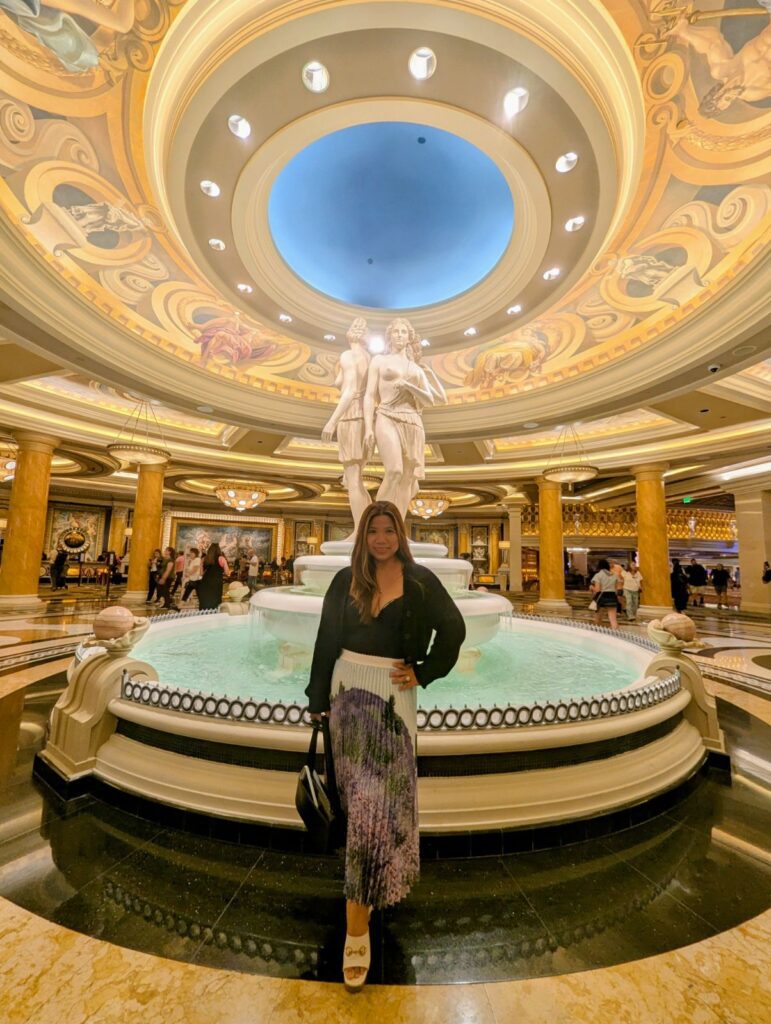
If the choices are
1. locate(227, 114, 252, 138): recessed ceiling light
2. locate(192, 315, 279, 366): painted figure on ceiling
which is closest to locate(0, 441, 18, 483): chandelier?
locate(192, 315, 279, 366): painted figure on ceiling

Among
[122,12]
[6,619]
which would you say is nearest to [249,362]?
[122,12]

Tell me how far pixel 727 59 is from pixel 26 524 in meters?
12.8

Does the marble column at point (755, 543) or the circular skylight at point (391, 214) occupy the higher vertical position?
the circular skylight at point (391, 214)

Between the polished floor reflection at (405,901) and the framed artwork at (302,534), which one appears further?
the framed artwork at (302,534)

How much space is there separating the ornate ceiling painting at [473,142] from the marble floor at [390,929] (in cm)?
465

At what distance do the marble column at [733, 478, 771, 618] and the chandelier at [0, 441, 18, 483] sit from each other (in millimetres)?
21305

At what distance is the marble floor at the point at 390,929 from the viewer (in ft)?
3.58

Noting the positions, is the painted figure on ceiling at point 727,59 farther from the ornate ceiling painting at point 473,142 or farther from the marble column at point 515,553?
the marble column at point 515,553

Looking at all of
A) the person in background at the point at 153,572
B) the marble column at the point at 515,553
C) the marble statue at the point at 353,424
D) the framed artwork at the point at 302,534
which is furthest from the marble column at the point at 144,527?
the marble column at the point at 515,553

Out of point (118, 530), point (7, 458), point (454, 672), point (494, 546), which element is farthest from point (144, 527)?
point (494, 546)

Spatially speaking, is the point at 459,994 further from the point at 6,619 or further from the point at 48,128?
the point at 6,619

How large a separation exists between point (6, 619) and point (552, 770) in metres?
9.49

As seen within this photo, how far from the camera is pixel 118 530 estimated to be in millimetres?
20359

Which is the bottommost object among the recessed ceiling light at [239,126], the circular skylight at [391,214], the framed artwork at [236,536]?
the framed artwork at [236,536]
